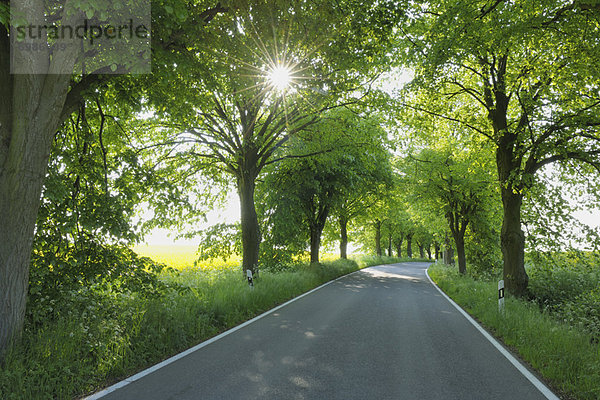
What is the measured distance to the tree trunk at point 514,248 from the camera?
431 inches

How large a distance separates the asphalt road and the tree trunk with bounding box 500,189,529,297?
3.86 metres

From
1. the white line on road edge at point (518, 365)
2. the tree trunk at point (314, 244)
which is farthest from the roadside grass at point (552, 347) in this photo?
the tree trunk at point (314, 244)

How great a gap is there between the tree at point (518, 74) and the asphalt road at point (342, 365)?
18.4 feet

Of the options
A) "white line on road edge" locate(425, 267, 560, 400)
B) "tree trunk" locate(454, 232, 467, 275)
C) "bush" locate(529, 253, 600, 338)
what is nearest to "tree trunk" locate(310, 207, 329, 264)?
"tree trunk" locate(454, 232, 467, 275)

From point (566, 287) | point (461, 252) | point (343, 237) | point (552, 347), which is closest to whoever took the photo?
point (552, 347)

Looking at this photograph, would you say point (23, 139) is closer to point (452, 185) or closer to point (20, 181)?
point (20, 181)

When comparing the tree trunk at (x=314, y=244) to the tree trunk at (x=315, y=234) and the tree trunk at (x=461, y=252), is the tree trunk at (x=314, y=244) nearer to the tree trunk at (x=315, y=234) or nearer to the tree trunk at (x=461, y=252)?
the tree trunk at (x=315, y=234)

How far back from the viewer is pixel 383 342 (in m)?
6.51

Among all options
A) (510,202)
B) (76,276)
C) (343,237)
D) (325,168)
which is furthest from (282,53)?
(343,237)

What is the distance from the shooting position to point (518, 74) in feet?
31.5

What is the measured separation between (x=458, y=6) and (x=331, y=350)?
25.2ft

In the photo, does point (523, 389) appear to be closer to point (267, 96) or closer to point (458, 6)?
point (458, 6)

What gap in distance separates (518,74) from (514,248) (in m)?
5.34

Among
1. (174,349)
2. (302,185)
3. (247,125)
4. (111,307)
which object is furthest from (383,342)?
(302,185)
